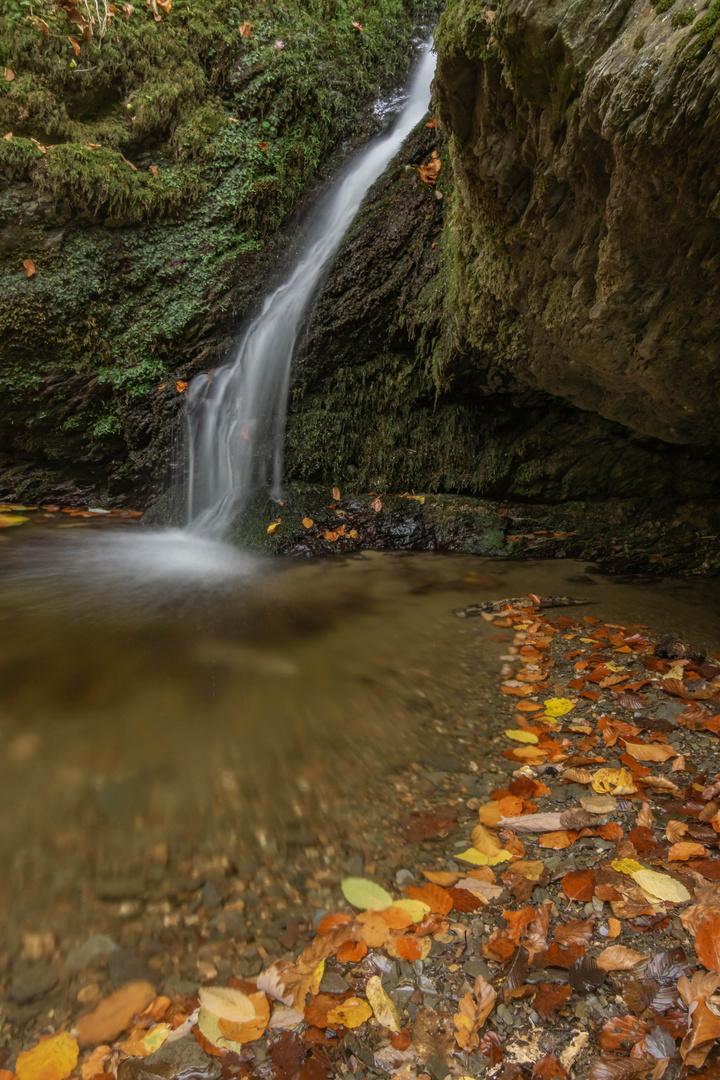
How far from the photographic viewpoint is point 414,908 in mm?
1409

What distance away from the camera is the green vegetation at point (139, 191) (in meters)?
6.24

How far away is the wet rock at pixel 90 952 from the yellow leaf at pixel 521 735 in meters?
1.53

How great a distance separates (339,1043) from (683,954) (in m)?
0.76

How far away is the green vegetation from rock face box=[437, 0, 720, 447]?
4.24m

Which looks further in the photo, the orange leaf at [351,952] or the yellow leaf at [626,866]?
the yellow leaf at [626,866]

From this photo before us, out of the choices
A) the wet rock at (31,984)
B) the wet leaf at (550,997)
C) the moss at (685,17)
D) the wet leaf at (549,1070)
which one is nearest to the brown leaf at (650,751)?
the wet leaf at (550,997)

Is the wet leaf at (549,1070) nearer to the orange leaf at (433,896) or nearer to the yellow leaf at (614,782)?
the orange leaf at (433,896)

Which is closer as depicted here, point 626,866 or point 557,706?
point 626,866

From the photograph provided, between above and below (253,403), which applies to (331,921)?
below

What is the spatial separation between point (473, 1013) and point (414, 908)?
30 cm

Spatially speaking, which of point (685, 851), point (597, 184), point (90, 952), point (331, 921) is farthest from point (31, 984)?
point (597, 184)

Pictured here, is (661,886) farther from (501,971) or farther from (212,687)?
(212,687)

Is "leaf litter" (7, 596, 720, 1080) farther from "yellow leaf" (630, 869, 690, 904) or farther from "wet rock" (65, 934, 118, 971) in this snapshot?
"wet rock" (65, 934, 118, 971)

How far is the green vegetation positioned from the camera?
20.5 feet
